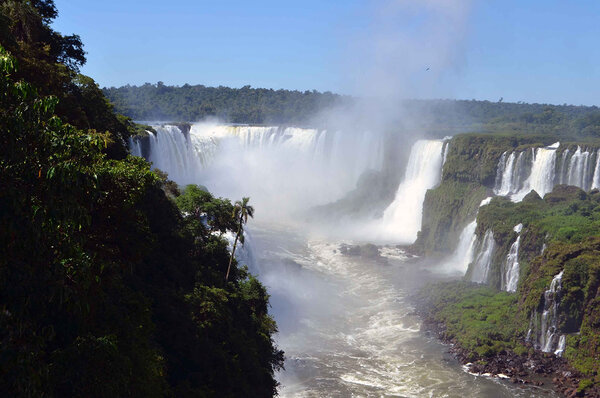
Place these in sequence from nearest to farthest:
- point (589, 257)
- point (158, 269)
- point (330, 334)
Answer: point (158, 269) < point (589, 257) < point (330, 334)

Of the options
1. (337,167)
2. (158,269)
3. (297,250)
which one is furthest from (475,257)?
(337,167)

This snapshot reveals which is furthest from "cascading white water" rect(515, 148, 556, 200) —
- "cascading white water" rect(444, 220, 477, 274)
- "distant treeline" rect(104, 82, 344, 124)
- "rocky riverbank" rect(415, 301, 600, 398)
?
"distant treeline" rect(104, 82, 344, 124)

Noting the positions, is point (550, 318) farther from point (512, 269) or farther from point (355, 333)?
point (355, 333)

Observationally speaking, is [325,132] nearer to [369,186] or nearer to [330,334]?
[369,186]

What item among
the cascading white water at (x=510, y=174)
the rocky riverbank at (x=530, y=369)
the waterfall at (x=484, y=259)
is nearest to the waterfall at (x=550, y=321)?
the rocky riverbank at (x=530, y=369)

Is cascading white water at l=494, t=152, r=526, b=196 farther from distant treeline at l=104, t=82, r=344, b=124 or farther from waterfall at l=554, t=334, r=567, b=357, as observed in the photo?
distant treeline at l=104, t=82, r=344, b=124

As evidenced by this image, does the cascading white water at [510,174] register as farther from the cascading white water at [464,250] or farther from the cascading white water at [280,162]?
the cascading white water at [280,162]
